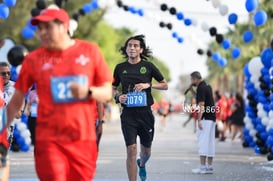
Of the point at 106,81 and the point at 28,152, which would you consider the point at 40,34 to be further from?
the point at 28,152

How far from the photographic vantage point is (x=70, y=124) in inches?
240

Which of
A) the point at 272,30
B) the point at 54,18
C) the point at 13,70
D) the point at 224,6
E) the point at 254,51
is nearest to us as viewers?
the point at 54,18

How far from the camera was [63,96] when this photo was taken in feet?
19.7

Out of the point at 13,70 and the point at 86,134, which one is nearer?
the point at 86,134

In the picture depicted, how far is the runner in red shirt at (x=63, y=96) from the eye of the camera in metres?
6.02

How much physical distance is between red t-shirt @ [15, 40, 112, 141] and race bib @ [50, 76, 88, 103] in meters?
0.04

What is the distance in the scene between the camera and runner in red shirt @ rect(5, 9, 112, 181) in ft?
19.7

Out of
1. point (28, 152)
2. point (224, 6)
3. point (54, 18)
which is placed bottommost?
point (28, 152)

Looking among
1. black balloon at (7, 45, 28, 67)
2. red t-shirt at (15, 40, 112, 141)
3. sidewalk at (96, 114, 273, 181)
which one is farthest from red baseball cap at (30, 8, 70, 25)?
sidewalk at (96, 114, 273, 181)

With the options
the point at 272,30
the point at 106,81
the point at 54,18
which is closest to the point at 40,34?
the point at 54,18

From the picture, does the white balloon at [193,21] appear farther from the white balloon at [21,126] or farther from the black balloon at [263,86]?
the white balloon at [21,126]

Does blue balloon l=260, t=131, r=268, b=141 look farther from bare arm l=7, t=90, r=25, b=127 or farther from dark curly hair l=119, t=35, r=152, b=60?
bare arm l=7, t=90, r=25, b=127

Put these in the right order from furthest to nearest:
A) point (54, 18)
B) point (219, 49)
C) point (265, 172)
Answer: point (219, 49) < point (265, 172) < point (54, 18)

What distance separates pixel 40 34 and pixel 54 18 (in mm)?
192
